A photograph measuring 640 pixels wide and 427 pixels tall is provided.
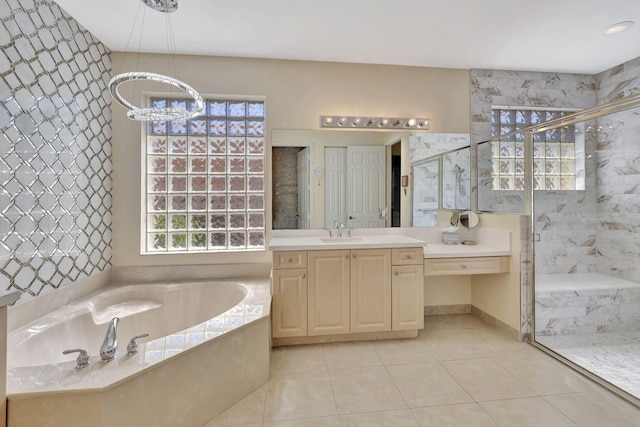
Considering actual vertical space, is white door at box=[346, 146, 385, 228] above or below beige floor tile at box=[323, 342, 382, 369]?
above

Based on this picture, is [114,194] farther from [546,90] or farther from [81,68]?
[546,90]

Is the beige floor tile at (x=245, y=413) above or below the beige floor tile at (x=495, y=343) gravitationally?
below

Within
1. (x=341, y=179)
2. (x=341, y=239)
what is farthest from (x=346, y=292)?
(x=341, y=179)

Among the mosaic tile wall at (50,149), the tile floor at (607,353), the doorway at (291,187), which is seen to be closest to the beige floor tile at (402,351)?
the tile floor at (607,353)

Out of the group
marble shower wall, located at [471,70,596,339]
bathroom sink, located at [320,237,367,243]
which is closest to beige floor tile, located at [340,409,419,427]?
bathroom sink, located at [320,237,367,243]

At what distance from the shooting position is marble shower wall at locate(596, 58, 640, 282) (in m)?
2.78

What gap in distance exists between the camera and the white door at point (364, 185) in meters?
2.96

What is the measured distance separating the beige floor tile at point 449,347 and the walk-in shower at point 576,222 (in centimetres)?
54

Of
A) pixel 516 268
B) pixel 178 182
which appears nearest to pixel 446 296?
pixel 516 268

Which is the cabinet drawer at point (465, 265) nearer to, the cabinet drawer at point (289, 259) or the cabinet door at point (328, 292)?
the cabinet door at point (328, 292)

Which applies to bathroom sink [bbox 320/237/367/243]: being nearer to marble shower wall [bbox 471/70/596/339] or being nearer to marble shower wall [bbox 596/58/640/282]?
marble shower wall [bbox 471/70/596/339]

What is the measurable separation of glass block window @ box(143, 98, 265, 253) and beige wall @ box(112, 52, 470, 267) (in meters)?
0.13

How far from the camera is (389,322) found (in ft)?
8.43

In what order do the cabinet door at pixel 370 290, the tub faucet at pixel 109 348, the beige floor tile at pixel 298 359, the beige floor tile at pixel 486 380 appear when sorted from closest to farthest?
the tub faucet at pixel 109 348 < the beige floor tile at pixel 486 380 < the beige floor tile at pixel 298 359 < the cabinet door at pixel 370 290
